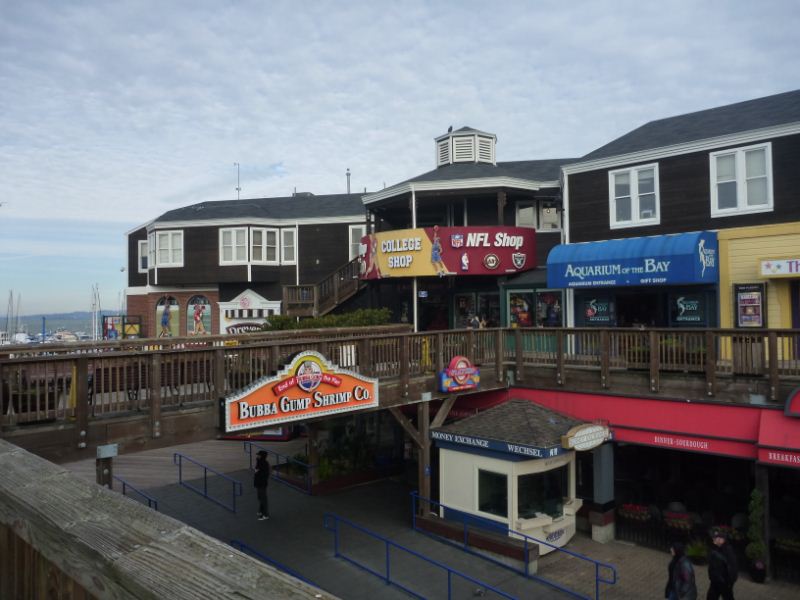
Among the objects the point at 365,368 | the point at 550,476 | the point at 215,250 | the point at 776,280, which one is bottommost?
the point at 550,476

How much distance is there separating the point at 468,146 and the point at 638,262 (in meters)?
13.2

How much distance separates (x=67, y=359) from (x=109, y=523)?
9.54 metres

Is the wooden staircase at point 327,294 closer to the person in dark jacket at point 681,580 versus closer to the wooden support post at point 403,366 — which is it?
the wooden support post at point 403,366

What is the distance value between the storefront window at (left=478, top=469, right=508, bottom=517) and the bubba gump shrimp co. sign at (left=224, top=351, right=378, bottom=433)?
397cm

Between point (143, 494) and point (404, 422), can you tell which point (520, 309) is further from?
point (143, 494)

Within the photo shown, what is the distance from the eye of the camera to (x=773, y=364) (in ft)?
46.8

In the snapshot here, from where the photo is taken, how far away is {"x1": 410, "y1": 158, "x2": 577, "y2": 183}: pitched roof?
27.0m

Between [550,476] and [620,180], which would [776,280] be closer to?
[620,180]

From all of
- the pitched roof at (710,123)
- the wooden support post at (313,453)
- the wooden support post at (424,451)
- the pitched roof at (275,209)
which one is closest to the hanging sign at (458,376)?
the wooden support post at (424,451)

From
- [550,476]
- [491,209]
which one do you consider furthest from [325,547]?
[491,209]

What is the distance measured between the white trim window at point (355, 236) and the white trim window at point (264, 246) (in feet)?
12.9

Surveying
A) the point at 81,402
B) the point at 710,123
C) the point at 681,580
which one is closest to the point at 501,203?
the point at 710,123

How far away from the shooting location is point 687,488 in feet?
59.8

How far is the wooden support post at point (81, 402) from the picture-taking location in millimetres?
10680
